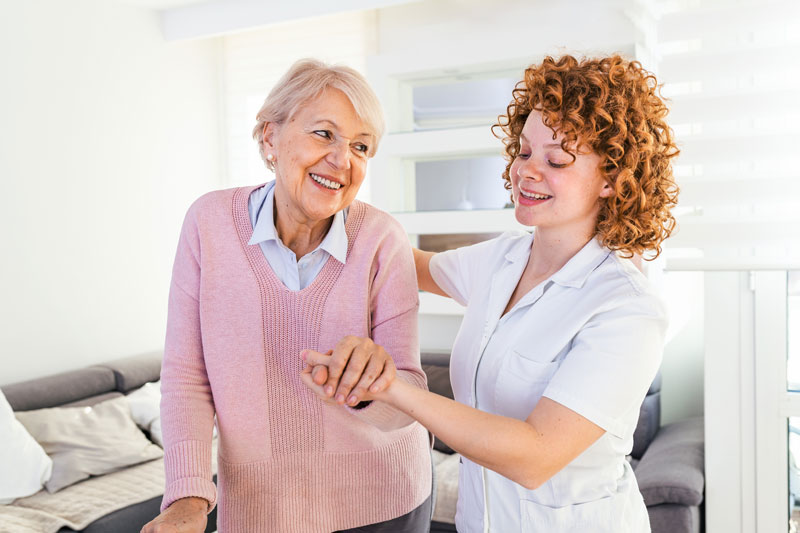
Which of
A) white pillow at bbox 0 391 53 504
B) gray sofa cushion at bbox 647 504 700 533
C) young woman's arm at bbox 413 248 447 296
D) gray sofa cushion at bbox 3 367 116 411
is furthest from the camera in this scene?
gray sofa cushion at bbox 3 367 116 411

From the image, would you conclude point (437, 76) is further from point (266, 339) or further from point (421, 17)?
point (266, 339)

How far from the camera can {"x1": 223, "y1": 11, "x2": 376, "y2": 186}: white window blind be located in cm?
454

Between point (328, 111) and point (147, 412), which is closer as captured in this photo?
point (328, 111)

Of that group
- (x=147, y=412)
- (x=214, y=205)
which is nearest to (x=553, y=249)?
(x=214, y=205)

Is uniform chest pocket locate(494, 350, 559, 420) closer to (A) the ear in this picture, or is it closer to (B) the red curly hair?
(B) the red curly hair

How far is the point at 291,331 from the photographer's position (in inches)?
54.2

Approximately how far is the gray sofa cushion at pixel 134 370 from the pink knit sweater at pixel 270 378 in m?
2.67

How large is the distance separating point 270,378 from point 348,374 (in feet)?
1.01

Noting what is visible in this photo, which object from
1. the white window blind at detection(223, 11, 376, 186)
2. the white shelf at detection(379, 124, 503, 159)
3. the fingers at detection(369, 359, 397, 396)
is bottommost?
the fingers at detection(369, 359, 397, 396)

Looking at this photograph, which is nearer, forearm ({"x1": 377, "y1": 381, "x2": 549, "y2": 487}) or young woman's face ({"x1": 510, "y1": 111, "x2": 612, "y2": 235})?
forearm ({"x1": 377, "y1": 381, "x2": 549, "y2": 487})

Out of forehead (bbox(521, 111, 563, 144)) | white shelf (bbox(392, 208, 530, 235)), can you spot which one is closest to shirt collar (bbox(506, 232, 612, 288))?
forehead (bbox(521, 111, 563, 144))

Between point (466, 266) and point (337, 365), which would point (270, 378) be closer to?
point (337, 365)

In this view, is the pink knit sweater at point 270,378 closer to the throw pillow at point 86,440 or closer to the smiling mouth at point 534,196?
the smiling mouth at point 534,196

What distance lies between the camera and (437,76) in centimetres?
389
